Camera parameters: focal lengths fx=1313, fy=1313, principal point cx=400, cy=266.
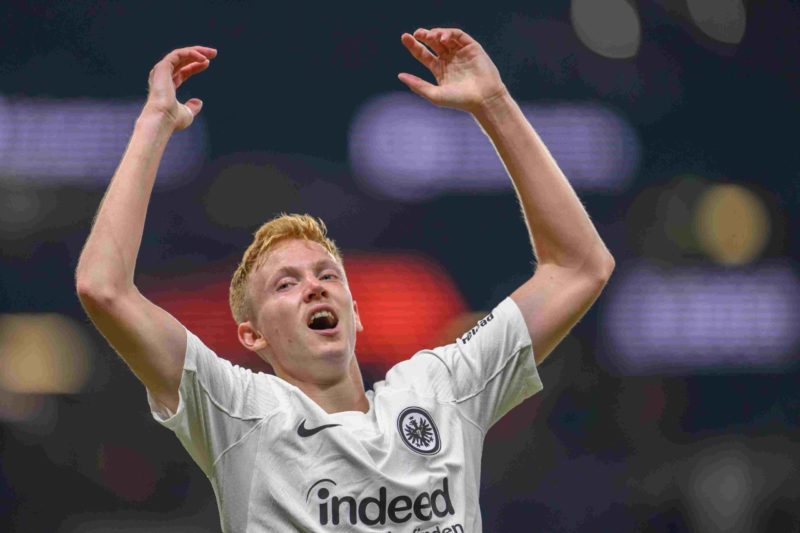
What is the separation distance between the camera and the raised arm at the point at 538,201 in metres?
3.19

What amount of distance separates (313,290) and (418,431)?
0.46m

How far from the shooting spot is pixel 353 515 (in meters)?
A: 2.85

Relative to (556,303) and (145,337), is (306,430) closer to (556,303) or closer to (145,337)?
(145,337)

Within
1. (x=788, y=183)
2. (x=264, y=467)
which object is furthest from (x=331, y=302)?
(x=788, y=183)

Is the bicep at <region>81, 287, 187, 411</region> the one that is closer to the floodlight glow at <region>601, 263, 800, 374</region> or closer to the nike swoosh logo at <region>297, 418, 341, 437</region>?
the nike swoosh logo at <region>297, 418, 341, 437</region>

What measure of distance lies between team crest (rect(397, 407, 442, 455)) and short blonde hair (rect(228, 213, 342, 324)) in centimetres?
53

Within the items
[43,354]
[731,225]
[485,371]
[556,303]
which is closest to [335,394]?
[485,371]

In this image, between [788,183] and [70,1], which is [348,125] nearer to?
[70,1]

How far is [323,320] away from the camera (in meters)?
3.35

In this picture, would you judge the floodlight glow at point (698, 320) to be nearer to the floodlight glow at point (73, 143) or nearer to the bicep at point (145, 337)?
the floodlight glow at point (73, 143)

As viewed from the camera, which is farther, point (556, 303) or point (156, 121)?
point (556, 303)

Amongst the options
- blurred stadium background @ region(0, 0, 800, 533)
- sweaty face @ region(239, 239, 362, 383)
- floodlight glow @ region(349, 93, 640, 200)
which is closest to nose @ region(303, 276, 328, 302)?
sweaty face @ region(239, 239, 362, 383)

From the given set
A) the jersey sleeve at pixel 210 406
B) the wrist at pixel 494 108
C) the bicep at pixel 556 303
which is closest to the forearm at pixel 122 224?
the jersey sleeve at pixel 210 406

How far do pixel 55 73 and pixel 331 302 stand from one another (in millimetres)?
2300
